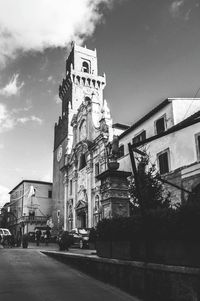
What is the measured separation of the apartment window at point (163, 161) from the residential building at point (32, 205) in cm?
3397

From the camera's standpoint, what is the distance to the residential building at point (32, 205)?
53.1 m

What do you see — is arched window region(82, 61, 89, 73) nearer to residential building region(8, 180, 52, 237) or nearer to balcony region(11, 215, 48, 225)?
residential building region(8, 180, 52, 237)

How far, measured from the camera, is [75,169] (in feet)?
129

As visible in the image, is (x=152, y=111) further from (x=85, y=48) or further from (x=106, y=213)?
(x=85, y=48)

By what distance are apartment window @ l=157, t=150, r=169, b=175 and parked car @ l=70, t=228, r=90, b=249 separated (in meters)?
7.58

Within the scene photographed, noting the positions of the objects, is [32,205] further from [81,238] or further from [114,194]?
[114,194]

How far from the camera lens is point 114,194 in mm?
10797

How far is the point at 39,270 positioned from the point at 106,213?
312 centimetres

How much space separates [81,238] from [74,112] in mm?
25069

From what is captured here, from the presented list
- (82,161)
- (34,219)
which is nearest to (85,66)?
(82,161)

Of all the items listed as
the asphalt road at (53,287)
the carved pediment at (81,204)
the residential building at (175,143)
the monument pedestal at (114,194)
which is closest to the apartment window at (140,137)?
the residential building at (175,143)

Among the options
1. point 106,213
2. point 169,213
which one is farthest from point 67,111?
point 169,213

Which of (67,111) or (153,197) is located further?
(67,111)

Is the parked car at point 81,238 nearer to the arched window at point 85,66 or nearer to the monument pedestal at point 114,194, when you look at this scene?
the monument pedestal at point 114,194
